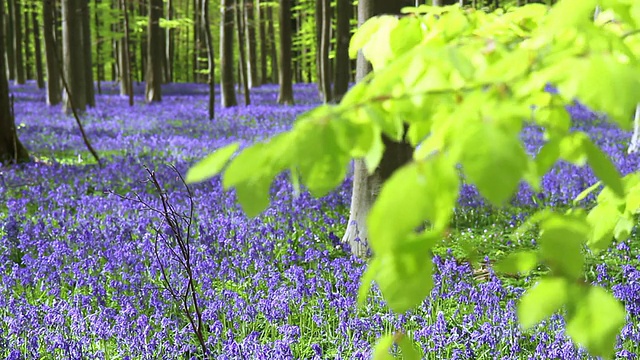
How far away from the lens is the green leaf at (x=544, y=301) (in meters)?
1.01

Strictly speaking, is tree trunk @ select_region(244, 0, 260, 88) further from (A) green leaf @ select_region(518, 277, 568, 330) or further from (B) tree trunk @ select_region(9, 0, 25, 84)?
(A) green leaf @ select_region(518, 277, 568, 330)

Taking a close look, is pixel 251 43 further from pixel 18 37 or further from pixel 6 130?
pixel 6 130

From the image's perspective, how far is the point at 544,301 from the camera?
104 centimetres

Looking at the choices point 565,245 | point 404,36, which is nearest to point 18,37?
point 404,36

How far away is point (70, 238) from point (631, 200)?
15.2 feet

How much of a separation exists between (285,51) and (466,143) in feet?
69.6

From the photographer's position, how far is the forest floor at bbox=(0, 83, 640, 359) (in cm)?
338

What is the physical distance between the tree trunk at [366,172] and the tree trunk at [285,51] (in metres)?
16.5

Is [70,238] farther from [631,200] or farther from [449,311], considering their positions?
[631,200]

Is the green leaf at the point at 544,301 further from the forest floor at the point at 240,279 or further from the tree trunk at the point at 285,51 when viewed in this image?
the tree trunk at the point at 285,51

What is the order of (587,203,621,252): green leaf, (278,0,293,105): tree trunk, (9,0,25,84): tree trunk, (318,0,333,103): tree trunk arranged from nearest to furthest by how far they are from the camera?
(587,203,621,252): green leaf → (318,0,333,103): tree trunk → (278,0,293,105): tree trunk → (9,0,25,84): tree trunk

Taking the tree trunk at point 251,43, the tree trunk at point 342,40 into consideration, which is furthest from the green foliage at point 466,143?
the tree trunk at point 251,43

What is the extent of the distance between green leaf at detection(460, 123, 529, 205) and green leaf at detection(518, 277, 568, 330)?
27cm

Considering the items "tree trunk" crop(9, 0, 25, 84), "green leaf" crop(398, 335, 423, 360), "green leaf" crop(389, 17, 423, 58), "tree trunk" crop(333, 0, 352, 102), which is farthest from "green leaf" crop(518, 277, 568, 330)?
"tree trunk" crop(9, 0, 25, 84)
